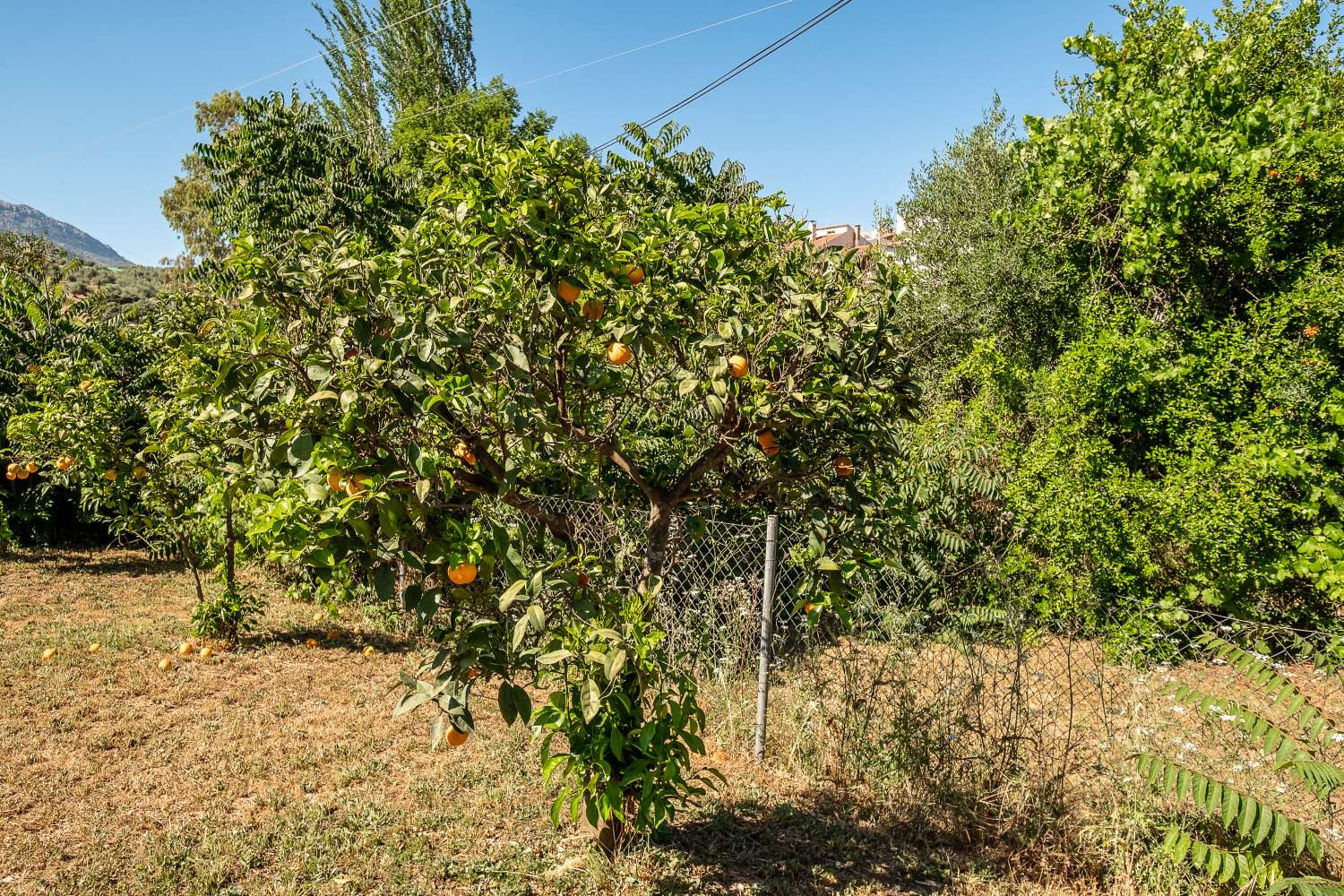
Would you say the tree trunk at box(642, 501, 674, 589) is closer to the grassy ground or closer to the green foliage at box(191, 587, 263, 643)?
the grassy ground

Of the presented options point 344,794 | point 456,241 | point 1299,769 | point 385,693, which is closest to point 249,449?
point 456,241

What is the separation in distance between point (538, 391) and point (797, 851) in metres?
2.02

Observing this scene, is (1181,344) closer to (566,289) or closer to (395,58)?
(566,289)

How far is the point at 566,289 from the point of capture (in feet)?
8.19

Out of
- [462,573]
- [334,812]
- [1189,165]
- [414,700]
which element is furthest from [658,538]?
[1189,165]

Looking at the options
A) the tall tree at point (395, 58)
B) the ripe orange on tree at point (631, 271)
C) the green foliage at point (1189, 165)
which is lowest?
the ripe orange on tree at point (631, 271)

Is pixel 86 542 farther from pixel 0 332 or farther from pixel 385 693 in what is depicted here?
pixel 385 693

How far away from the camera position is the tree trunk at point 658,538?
3061 mm

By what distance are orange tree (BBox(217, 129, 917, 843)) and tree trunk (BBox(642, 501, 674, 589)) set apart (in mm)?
10

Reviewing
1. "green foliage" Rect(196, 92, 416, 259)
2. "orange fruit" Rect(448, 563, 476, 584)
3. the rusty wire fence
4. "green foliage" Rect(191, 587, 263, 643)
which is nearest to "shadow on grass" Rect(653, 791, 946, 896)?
the rusty wire fence

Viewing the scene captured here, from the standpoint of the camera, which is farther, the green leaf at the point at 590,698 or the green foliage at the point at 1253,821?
the green foliage at the point at 1253,821

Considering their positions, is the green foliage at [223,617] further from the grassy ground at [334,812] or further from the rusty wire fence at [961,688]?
the rusty wire fence at [961,688]

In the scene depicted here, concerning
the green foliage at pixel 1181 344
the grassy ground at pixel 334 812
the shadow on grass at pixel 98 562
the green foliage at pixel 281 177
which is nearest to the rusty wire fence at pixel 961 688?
the grassy ground at pixel 334 812

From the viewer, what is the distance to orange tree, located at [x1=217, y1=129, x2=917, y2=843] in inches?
84.7
